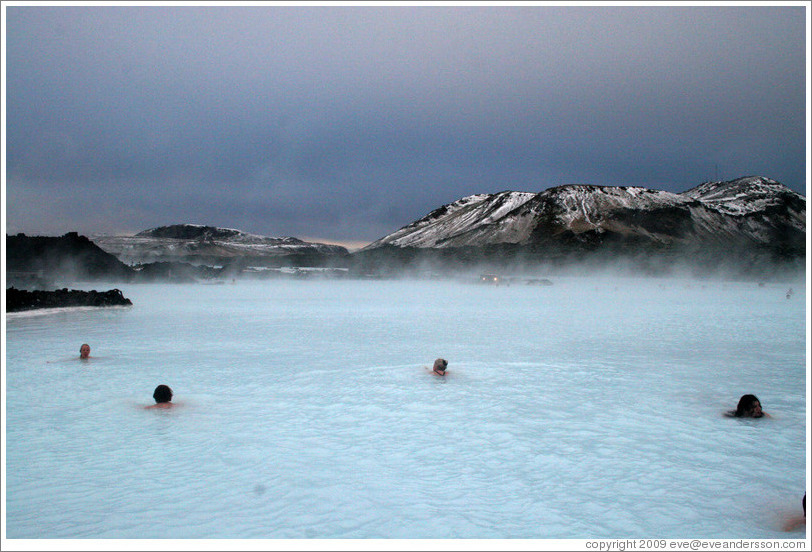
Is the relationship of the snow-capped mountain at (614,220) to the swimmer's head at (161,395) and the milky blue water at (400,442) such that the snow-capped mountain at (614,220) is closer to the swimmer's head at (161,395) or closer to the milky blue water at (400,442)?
the milky blue water at (400,442)

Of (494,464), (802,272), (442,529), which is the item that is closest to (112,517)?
(442,529)

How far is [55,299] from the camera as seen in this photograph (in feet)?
63.9

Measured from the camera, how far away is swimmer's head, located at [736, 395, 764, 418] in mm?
7004

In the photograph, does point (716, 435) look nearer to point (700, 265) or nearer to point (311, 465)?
point (311, 465)

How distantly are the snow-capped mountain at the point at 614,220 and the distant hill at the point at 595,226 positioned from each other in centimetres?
23

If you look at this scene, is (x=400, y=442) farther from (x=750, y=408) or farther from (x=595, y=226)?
(x=595, y=226)

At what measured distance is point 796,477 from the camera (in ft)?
17.1

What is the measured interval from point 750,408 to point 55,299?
1975cm

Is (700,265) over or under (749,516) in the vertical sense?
over

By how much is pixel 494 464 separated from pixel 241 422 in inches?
119

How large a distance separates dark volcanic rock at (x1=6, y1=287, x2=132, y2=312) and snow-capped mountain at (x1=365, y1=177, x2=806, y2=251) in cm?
9670

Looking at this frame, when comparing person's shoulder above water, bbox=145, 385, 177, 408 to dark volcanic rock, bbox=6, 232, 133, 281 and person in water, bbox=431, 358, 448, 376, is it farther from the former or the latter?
dark volcanic rock, bbox=6, 232, 133, 281

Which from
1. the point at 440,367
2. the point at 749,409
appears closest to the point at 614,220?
the point at 440,367

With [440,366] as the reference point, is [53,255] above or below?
above
